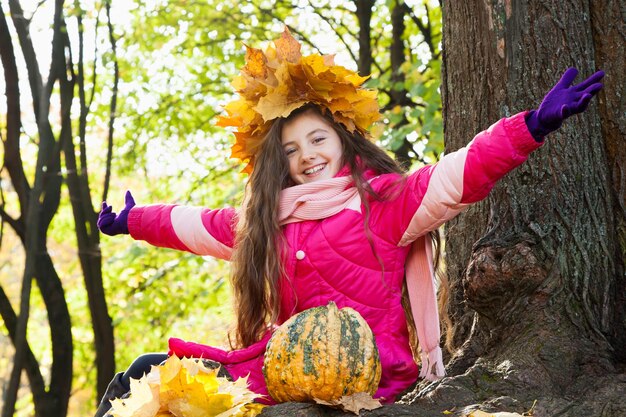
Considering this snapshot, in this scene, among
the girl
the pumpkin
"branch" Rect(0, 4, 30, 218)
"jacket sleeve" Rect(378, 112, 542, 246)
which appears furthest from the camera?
"branch" Rect(0, 4, 30, 218)

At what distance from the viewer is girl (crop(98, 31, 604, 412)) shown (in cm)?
314

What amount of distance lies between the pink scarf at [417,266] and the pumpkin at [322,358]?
62 centimetres

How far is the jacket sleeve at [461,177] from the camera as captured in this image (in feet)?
9.25

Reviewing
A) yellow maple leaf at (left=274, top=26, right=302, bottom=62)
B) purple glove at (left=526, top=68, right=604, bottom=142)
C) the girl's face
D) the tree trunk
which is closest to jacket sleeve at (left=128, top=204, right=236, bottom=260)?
the girl's face

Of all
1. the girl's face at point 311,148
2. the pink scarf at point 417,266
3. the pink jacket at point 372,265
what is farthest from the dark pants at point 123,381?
the girl's face at point 311,148

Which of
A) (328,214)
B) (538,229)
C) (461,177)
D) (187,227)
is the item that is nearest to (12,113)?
(187,227)

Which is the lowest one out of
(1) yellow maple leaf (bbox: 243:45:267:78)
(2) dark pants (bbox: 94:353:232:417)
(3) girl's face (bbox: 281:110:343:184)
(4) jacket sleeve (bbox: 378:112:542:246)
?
(2) dark pants (bbox: 94:353:232:417)

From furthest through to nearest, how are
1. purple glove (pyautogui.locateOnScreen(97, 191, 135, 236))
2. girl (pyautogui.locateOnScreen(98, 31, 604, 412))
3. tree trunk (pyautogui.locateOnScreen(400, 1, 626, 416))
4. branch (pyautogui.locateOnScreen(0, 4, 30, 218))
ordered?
branch (pyautogui.locateOnScreen(0, 4, 30, 218)), purple glove (pyautogui.locateOnScreen(97, 191, 135, 236)), girl (pyautogui.locateOnScreen(98, 31, 604, 412)), tree trunk (pyautogui.locateOnScreen(400, 1, 626, 416))

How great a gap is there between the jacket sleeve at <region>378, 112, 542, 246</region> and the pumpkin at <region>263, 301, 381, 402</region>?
0.58 meters

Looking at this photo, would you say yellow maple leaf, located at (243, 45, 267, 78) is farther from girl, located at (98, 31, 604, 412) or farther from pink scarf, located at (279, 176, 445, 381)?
pink scarf, located at (279, 176, 445, 381)

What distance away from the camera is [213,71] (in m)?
10.6

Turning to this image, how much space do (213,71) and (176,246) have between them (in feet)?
23.1

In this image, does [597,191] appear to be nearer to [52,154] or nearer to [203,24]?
[52,154]

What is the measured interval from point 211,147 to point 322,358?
8.34 metres
